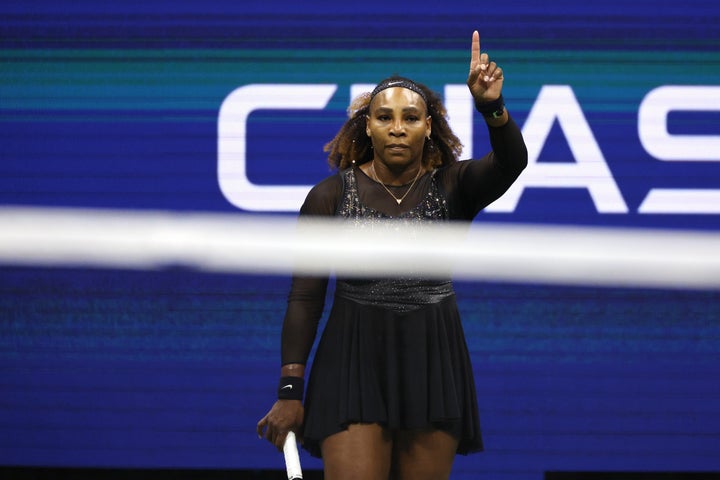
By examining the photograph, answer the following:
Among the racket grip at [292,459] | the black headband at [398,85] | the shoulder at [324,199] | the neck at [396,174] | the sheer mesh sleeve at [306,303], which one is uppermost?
the black headband at [398,85]

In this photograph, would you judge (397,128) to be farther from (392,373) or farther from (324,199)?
(392,373)

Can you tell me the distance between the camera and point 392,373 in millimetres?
2828

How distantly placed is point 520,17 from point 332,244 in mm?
2649

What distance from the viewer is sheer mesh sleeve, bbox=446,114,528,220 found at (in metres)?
2.72

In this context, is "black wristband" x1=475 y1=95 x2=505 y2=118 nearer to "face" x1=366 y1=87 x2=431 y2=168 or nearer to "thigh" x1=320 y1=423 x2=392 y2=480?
"face" x1=366 y1=87 x2=431 y2=168

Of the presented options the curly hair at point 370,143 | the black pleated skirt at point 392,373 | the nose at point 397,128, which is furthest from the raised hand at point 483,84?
the black pleated skirt at point 392,373

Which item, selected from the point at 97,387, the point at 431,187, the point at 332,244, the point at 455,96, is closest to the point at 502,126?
the point at 431,187

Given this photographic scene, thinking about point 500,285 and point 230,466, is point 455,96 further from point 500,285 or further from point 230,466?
point 230,466

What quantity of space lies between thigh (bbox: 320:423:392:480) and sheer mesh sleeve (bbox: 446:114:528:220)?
26.8 inches

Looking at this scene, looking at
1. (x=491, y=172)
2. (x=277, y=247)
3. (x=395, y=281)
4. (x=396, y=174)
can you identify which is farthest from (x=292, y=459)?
(x=277, y=247)

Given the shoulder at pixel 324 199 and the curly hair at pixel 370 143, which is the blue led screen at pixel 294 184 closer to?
the curly hair at pixel 370 143

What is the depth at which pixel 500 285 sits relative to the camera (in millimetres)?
4957

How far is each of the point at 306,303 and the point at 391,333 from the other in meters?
0.26

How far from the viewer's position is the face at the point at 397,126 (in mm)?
2887
